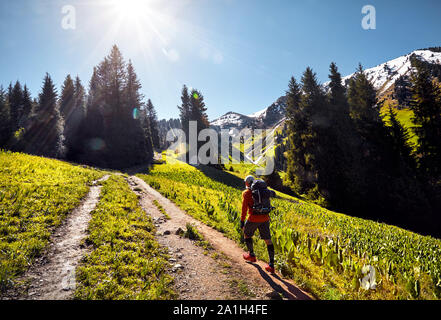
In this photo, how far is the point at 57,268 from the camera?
15.9 ft

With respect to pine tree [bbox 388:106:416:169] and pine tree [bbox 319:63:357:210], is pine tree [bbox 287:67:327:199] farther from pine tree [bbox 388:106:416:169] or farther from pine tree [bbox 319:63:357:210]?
pine tree [bbox 388:106:416:169]

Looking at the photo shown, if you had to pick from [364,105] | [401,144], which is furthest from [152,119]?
[401,144]

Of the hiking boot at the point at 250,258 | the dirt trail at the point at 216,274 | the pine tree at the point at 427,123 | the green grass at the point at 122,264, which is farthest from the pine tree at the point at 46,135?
the pine tree at the point at 427,123

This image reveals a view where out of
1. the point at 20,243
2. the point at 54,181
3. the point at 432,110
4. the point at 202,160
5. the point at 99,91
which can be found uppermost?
the point at 99,91

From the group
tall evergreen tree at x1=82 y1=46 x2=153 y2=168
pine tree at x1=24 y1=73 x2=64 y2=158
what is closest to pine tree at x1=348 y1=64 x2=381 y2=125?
tall evergreen tree at x1=82 y1=46 x2=153 y2=168

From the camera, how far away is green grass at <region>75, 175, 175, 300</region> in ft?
13.9

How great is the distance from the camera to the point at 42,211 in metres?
7.70

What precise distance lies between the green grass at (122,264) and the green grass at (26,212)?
1287mm

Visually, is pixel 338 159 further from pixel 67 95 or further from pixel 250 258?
pixel 67 95

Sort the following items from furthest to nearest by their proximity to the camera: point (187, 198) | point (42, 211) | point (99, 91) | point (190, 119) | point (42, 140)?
point (190, 119) → point (99, 91) → point (42, 140) → point (187, 198) → point (42, 211)

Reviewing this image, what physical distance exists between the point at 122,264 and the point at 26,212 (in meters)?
5.21

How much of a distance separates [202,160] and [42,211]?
38534 mm

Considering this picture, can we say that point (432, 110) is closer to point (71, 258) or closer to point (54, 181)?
point (71, 258)
